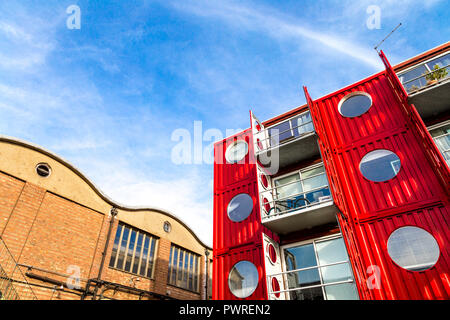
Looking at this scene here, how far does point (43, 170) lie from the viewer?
15.3 m

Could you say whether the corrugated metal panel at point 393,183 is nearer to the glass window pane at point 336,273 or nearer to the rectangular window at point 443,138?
the rectangular window at point 443,138

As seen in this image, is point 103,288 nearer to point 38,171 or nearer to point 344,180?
point 38,171

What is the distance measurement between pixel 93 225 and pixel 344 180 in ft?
44.0

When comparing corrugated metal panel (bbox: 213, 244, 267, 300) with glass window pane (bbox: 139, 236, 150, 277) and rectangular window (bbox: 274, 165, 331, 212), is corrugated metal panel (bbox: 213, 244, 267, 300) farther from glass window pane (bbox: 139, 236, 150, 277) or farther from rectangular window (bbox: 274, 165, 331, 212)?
glass window pane (bbox: 139, 236, 150, 277)

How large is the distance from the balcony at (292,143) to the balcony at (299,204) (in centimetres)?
69

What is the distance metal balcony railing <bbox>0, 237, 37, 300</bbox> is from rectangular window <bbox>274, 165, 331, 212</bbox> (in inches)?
449

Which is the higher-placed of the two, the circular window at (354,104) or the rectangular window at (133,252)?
the circular window at (354,104)

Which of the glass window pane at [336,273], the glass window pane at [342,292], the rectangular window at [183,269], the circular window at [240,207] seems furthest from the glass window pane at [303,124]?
the rectangular window at [183,269]

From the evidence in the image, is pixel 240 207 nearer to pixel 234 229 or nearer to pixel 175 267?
pixel 234 229

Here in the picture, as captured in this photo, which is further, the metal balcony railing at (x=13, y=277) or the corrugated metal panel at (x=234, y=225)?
the corrugated metal panel at (x=234, y=225)

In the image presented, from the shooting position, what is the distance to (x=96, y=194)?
17.3 meters

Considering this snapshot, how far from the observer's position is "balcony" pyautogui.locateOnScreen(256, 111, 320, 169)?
12.5m

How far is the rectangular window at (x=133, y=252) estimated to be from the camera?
17219 mm
